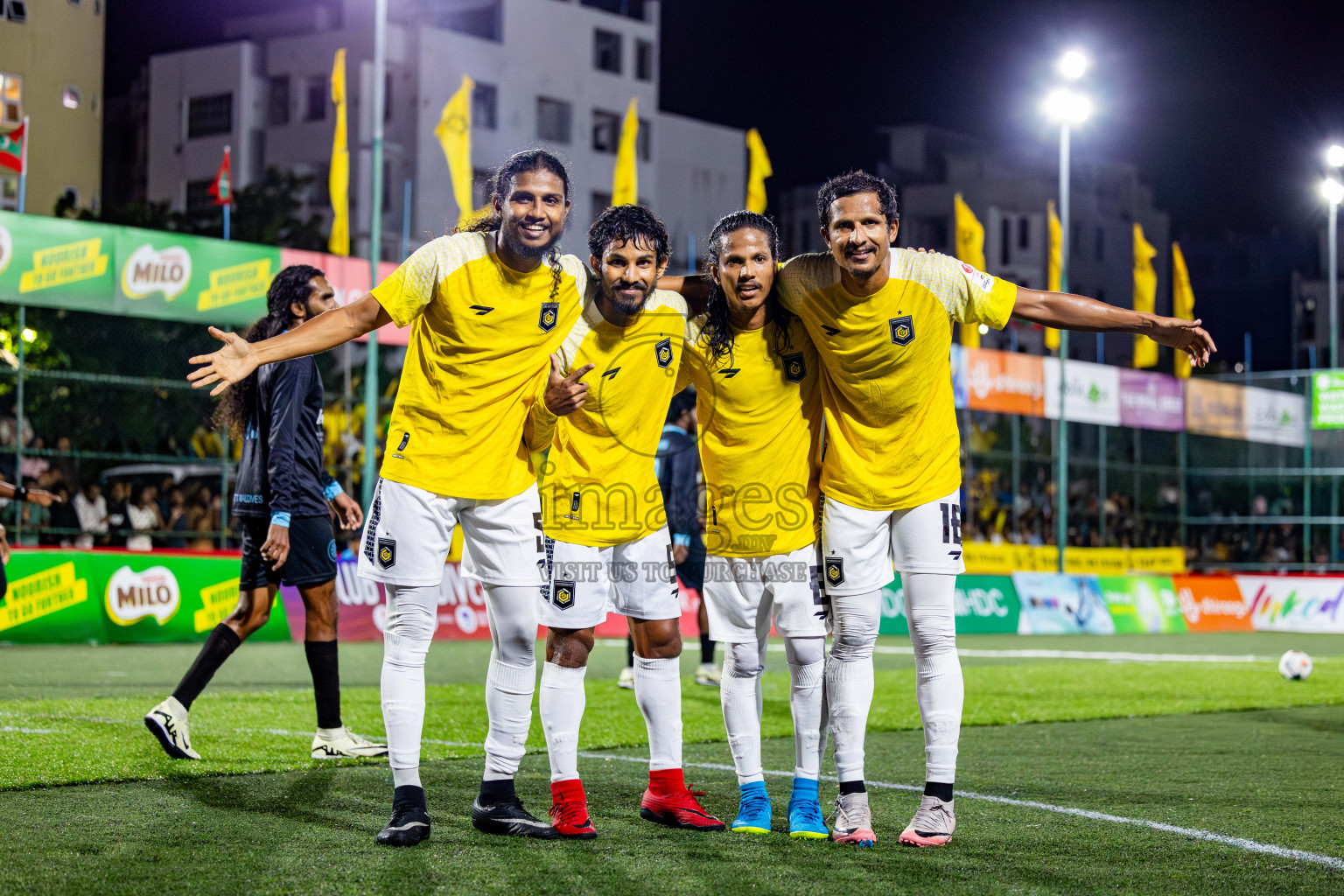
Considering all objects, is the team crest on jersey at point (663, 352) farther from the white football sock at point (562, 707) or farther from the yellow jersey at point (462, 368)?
the white football sock at point (562, 707)

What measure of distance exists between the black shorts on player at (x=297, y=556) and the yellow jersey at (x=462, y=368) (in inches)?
75.0

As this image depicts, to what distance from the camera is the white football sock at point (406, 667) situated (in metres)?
4.77

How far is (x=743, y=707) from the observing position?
5129 mm

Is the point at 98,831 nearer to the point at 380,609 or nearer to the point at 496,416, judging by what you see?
the point at 496,416

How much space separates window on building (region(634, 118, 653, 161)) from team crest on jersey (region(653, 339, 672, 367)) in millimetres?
45973

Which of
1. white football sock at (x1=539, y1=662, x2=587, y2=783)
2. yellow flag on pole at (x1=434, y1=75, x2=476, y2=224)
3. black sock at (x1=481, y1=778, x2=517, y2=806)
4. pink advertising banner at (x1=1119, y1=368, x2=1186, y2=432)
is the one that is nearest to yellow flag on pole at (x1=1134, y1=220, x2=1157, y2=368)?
pink advertising banner at (x1=1119, y1=368, x2=1186, y2=432)

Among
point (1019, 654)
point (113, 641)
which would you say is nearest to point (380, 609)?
point (113, 641)

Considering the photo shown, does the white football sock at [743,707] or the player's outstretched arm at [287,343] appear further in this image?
the white football sock at [743,707]

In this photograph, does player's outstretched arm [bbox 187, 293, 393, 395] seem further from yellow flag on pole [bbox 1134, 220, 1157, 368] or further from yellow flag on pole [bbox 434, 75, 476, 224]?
yellow flag on pole [bbox 1134, 220, 1157, 368]

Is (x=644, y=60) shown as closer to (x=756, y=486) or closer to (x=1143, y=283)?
(x=1143, y=283)

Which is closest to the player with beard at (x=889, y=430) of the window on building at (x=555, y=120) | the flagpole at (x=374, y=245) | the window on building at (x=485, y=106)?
the flagpole at (x=374, y=245)

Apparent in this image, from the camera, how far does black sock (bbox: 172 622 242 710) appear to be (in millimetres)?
6461

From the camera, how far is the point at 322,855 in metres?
4.31

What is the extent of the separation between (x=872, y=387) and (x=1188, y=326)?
3.72 feet
